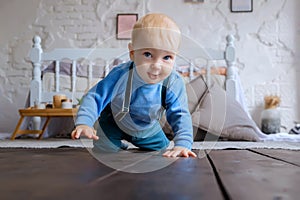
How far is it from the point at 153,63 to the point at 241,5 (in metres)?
2.42

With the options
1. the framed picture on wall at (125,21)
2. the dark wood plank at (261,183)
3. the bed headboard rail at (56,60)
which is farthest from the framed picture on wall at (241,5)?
the dark wood plank at (261,183)

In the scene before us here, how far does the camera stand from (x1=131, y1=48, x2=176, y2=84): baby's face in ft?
2.53

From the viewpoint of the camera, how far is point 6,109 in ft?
10.1

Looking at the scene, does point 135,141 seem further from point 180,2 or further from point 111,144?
point 180,2

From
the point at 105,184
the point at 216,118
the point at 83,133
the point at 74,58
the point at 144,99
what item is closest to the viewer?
the point at 105,184

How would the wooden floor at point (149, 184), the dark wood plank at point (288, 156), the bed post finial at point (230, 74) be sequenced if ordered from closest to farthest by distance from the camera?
the wooden floor at point (149, 184) → the dark wood plank at point (288, 156) → the bed post finial at point (230, 74)

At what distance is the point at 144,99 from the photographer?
86 cm

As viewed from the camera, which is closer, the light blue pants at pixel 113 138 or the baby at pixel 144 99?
the baby at pixel 144 99

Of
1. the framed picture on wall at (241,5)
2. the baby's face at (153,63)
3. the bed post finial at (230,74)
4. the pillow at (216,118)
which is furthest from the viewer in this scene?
the framed picture on wall at (241,5)

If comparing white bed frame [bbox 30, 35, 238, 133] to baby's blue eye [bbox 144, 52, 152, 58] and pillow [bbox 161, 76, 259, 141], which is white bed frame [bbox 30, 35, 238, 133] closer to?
pillow [bbox 161, 76, 259, 141]

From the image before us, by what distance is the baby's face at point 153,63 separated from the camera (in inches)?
30.4

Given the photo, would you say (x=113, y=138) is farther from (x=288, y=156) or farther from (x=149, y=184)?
(x=149, y=184)

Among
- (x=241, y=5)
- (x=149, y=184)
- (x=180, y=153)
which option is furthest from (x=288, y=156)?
(x=241, y=5)

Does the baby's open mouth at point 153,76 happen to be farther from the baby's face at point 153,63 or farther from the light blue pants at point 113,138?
the light blue pants at point 113,138
